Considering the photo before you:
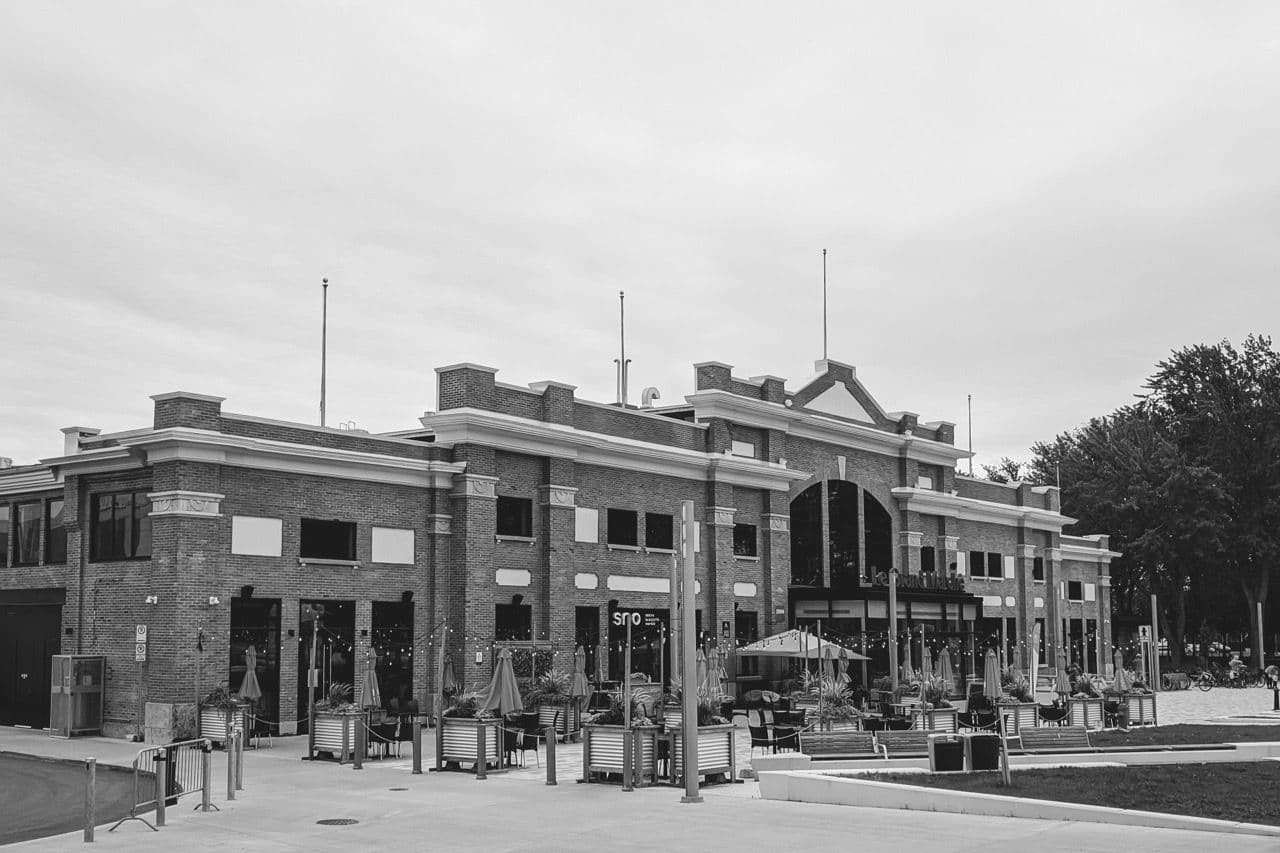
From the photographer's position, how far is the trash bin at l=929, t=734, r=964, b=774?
21.3 m

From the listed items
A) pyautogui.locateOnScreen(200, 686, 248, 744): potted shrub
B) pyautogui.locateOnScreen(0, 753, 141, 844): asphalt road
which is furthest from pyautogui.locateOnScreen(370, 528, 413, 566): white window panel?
pyautogui.locateOnScreen(0, 753, 141, 844): asphalt road

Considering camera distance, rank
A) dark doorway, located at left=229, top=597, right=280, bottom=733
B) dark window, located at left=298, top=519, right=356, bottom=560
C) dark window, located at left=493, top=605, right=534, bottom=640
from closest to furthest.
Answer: dark doorway, located at left=229, top=597, right=280, bottom=733 → dark window, located at left=298, top=519, right=356, bottom=560 → dark window, located at left=493, top=605, right=534, bottom=640

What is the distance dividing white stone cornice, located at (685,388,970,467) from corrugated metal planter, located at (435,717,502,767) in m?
20.0

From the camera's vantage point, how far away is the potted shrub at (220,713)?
28.9 m

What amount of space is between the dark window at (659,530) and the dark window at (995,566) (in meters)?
21.8

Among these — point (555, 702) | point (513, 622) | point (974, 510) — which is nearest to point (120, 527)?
point (513, 622)

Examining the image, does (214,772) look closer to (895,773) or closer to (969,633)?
(895,773)

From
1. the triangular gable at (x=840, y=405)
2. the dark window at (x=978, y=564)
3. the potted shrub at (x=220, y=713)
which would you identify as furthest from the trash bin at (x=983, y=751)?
the dark window at (x=978, y=564)

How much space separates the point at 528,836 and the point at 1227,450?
63392 mm

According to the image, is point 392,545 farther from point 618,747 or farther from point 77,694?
point 618,747

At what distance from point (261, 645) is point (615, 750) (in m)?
12.2

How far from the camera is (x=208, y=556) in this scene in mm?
30453

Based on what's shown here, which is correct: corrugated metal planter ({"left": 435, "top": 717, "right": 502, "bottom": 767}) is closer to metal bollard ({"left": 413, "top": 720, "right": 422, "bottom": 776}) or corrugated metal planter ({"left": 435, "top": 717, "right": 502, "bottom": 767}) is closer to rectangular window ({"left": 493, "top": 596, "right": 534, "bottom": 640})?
metal bollard ({"left": 413, "top": 720, "right": 422, "bottom": 776})

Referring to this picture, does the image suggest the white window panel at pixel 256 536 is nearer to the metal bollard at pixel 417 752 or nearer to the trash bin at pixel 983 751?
the metal bollard at pixel 417 752
